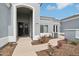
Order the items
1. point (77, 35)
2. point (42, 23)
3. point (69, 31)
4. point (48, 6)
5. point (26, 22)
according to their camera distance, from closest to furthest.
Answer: point (48, 6) < point (77, 35) < point (69, 31) < point (42, 23) < point (26, 22)

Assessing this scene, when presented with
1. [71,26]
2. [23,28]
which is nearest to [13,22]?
[71,26]

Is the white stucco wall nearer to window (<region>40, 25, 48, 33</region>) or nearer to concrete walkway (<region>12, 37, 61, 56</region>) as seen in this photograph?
window (<region>40, 25, 48, 33</region>)

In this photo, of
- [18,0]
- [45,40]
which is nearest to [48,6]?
[45,40]

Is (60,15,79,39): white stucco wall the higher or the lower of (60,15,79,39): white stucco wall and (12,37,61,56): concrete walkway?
the higher

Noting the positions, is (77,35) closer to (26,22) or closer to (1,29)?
(1,29)

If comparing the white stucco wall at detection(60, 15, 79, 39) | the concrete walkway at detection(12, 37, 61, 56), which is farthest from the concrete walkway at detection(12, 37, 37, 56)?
the white stucco wall at detection(60, 15, 79, 39)

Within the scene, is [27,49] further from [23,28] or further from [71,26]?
[23,28]

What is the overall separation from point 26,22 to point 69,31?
8677mm

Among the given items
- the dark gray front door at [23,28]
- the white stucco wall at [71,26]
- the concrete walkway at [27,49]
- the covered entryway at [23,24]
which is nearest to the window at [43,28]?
the white stucco wall at [71,26]

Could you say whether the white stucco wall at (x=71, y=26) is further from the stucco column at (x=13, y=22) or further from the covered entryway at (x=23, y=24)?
the covered entryway at (x=23, y=24)

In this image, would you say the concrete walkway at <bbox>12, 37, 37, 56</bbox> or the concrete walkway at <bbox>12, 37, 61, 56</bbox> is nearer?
the concrete walkway at <bbox>12, 37, 37, 56</bbox>

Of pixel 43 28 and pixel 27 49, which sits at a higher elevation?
pixel 43 28

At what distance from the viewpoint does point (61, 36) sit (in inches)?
480

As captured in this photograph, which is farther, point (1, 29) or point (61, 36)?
point (61, 36)
